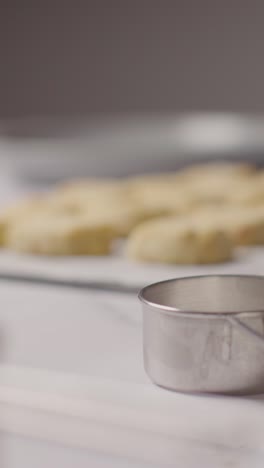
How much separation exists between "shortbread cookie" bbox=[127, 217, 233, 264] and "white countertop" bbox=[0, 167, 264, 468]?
226 mm

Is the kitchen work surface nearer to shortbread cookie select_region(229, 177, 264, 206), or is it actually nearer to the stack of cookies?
the stack of cookies

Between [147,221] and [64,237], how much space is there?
169mm

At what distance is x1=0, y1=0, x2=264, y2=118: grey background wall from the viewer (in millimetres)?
1244

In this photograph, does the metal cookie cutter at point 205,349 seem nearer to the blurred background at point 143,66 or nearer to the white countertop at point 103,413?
the white countertop at point 103,413

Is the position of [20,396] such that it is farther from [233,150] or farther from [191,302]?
[233,150]

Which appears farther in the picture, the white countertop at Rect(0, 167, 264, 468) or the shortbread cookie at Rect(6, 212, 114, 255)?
the shortbread cookie at Rect(6, 212, 114, 255)

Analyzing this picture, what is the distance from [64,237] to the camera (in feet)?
2.98

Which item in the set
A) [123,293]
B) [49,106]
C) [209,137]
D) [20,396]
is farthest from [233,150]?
[20,396]

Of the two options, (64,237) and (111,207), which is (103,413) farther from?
(111,207)

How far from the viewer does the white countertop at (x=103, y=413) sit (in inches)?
15.9

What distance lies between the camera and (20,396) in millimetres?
469

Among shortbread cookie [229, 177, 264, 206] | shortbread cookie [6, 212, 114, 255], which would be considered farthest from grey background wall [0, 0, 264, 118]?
shortbread cookie [6, 212, 114, 255]

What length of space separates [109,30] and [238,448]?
1.05 m

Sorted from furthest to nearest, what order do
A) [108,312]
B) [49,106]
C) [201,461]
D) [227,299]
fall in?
[49,106]
[108,312]
[227,299]
[201,461]
